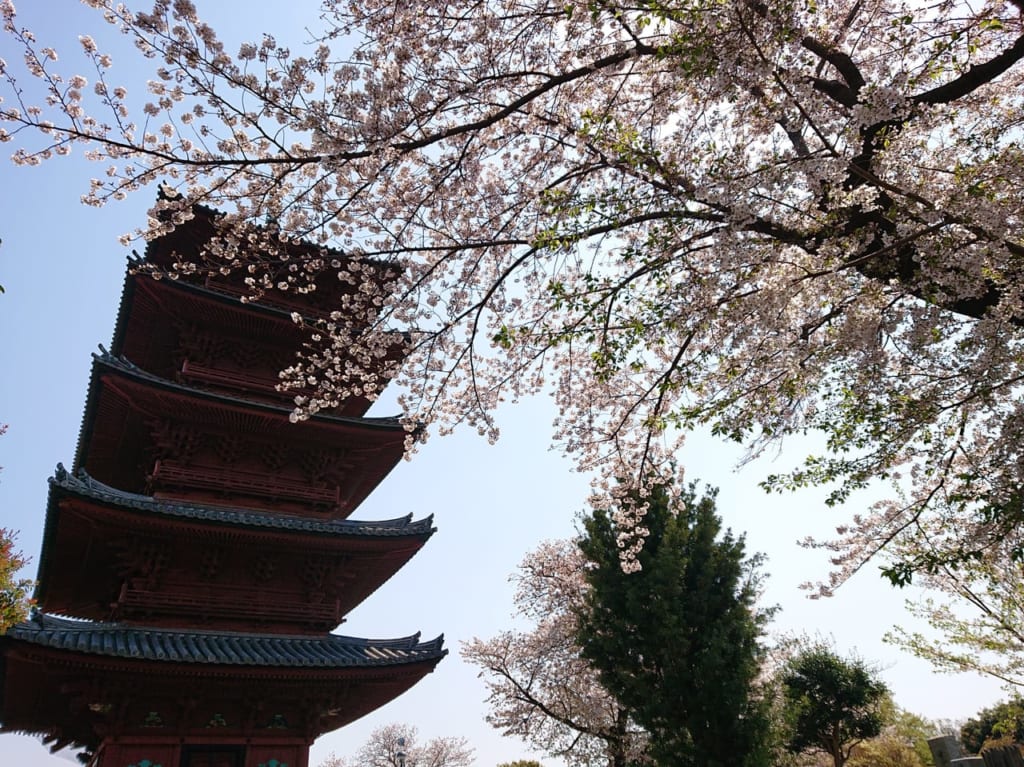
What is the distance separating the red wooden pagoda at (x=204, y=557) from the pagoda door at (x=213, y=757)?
3 centimetres

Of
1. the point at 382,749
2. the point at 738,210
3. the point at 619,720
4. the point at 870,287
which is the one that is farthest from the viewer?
the point at 382,749

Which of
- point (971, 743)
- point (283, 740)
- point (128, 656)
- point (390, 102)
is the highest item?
point (390, 102)

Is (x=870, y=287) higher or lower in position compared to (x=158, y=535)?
lower

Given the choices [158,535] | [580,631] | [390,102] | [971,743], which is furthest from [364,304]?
[971,743]

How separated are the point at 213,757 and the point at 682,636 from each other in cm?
849

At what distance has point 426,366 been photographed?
7.09 metres

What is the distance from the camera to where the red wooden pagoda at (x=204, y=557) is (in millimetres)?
8711

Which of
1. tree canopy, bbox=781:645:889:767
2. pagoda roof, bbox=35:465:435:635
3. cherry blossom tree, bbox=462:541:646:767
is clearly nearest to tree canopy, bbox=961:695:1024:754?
tree canopy, bbox=781:645:889:767

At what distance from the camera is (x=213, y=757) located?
351 inches

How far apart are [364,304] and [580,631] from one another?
9.28 m

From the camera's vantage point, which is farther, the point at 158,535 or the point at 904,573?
the point at 158,535

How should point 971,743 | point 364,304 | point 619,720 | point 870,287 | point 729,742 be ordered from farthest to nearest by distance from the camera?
1. point 971,743
2. point 619,720
3. point 729,742
4. point 364,304
5. point 870,287

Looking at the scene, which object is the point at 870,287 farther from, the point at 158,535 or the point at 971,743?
the point at 971,743

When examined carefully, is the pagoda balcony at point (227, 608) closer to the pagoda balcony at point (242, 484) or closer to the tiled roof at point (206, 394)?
the pagoda balcony at point (242, 484)
